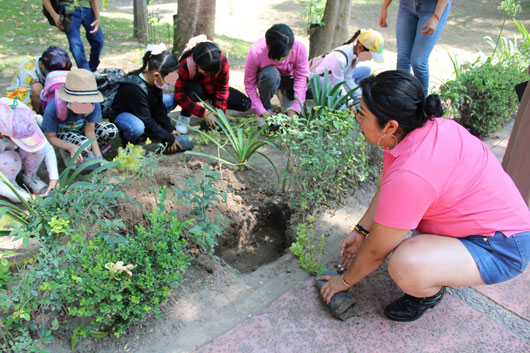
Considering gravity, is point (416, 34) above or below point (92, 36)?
above

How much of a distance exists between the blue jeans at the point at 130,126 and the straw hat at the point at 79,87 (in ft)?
1.51

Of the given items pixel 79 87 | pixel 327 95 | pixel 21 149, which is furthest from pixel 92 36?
pixel 327 95

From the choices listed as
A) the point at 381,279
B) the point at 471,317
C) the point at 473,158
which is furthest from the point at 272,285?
the point at 473,158

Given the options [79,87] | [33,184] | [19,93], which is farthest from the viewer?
[19,93]

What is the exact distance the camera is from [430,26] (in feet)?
11.1

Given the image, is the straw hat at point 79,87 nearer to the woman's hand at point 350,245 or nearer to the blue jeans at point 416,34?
the woman's hand at point 350,245

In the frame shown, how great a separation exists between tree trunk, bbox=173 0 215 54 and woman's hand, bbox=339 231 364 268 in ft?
11.3

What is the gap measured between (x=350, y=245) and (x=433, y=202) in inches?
21.7

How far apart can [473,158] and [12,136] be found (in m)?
2.66

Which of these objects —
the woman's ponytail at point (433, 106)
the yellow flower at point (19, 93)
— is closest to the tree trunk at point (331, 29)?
the yellow flower at point (19, 93)

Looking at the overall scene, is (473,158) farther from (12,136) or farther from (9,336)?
(12,136)

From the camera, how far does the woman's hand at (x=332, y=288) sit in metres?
1.90

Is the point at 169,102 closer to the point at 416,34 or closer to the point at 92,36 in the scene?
the point at 92,36

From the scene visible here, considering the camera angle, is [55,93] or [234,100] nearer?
[55,93]
